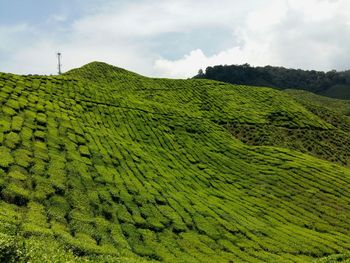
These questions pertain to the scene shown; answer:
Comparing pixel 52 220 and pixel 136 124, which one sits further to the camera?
pixel 136 124

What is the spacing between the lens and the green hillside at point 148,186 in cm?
3222

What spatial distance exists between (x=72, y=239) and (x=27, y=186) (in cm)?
909

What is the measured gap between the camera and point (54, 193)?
1411 inches

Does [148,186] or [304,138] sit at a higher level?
[304,138]

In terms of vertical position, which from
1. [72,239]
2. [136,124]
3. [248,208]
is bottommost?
[248,208]

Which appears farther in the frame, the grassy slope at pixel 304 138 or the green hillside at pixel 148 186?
the grassy slope at pixel 304 138

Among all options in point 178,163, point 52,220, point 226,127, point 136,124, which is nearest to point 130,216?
point 52,220

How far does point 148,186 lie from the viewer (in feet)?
155

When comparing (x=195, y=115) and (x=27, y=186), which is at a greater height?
(x=195, y=115)

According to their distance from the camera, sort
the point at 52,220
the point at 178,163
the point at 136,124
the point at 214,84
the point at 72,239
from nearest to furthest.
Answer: the point at 72,239, the point at 52,220, the point at 178,163, the point at 136,124, the point at 214,84

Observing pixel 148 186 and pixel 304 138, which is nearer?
pixel 148 186

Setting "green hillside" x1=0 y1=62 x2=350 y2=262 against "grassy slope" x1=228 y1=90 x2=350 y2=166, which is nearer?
"green hillside" x1=0 y1=62 x2=350 y2=262

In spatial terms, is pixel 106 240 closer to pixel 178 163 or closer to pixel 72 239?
pixel 72 239

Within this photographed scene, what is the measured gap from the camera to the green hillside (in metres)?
32.2
